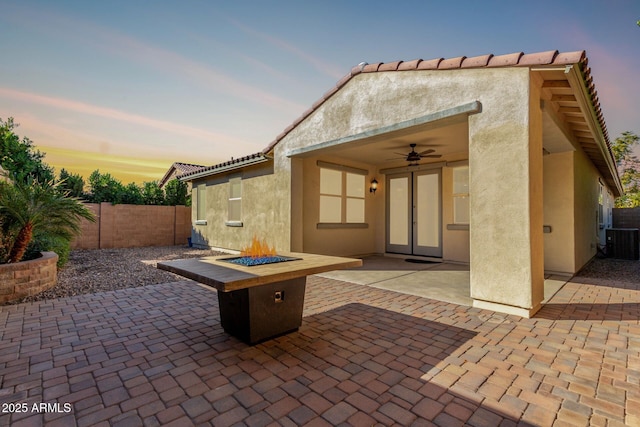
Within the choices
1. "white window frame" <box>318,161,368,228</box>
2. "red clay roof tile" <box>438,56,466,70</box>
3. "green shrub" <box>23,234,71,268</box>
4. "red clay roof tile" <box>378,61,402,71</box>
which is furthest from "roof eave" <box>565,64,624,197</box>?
"green shrub" <box>23,234,71,268</box>

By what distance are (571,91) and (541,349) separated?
3.57 metres

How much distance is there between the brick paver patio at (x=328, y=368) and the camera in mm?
Result: 1896

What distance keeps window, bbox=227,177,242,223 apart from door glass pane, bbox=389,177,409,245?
4.94 meters

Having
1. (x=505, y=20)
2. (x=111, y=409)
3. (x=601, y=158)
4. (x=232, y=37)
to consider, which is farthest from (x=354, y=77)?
(x=601, y=158)

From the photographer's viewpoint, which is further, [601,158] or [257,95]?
[257,95]

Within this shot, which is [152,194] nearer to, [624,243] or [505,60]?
[505,60]

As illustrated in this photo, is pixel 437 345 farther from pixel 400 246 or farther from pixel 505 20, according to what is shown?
pixel 505 20

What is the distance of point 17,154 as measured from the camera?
11.4 meters

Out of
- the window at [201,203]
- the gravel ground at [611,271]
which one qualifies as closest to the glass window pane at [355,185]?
the gravel ground at [611,271]

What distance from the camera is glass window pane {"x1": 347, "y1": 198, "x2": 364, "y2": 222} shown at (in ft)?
29.5

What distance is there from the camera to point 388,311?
13.3 ft

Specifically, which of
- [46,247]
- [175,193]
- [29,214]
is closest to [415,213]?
[29,214]

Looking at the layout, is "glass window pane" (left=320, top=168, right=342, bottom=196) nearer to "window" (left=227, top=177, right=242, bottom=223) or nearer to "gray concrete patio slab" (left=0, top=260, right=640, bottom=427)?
"window" (left=227, top=177, right=242, bottom=223)

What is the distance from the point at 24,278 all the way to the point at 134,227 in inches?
328
